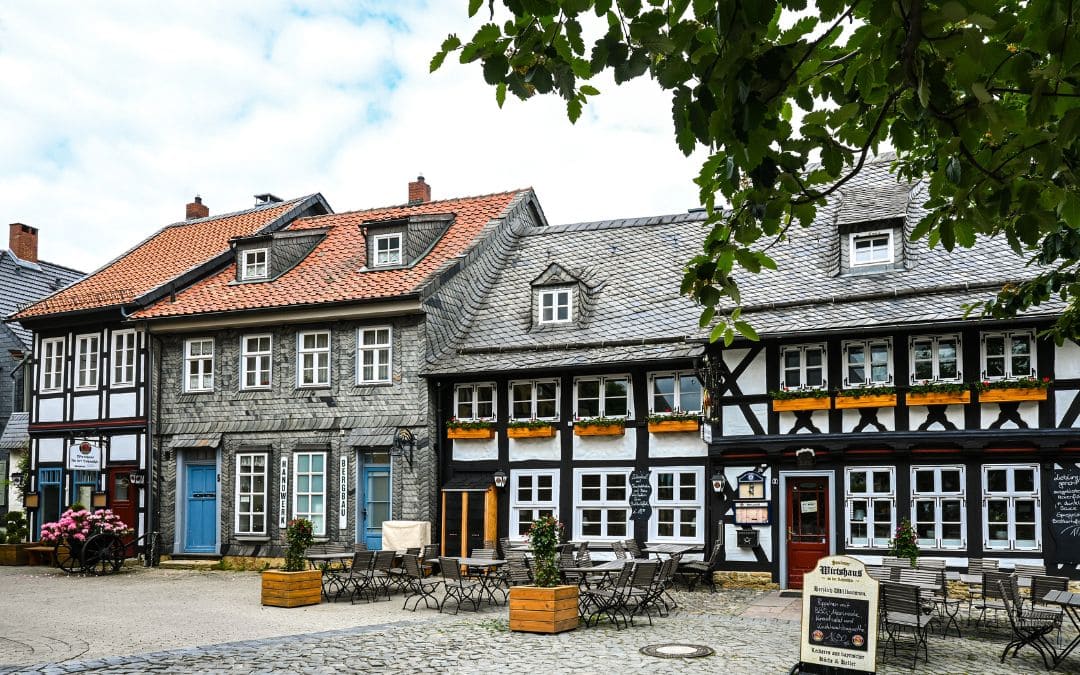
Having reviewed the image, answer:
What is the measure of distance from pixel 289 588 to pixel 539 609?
15.4 ft

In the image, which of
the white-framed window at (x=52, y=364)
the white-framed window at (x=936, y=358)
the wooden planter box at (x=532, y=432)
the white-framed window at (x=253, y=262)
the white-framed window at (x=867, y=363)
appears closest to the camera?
the white-framed window at (x=936, y=358)

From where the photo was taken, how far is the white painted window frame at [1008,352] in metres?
16.3

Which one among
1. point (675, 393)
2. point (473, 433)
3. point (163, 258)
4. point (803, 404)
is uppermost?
point (163, 258)

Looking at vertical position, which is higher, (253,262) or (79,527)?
(253,262)

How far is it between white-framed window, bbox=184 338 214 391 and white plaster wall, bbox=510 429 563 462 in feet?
24.0

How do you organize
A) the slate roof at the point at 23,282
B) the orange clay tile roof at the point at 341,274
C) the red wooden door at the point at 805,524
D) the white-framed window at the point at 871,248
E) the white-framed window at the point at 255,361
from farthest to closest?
the slate roof at the point at 23,282
the white-framed window at the point at 255,361
the orange clay tile roof at the point at 341,274
the white-framed window at the point at 871,248
the red wooden door at the point at 805,524

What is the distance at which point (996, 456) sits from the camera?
16344 mm

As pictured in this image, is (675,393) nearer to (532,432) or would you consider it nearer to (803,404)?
(803,404)

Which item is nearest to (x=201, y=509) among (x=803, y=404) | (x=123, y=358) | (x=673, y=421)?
(x=123, y=358)

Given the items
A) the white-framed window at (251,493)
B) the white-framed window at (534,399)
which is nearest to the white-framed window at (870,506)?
the white-framed window at (534,399)

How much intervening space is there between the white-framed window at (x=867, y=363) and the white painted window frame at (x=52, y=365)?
17964 mm

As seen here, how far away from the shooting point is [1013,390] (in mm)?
16125

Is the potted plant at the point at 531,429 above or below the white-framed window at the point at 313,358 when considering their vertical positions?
below

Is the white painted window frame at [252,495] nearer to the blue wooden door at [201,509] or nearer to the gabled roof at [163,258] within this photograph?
the blue wooden door at [201,509]
